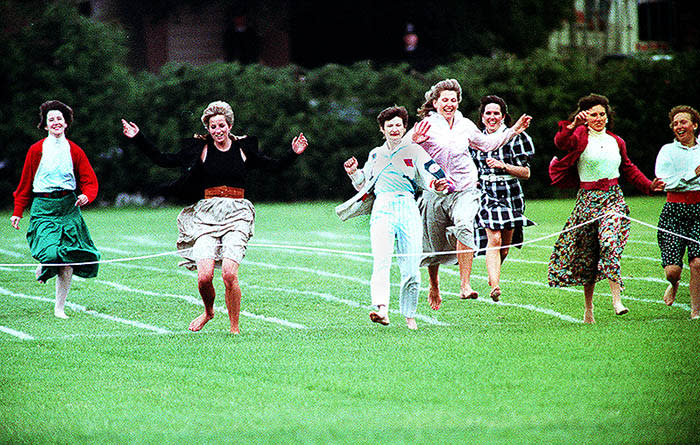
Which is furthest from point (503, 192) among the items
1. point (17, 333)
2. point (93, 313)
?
point (17, 333)

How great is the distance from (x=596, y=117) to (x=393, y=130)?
179 centimetres

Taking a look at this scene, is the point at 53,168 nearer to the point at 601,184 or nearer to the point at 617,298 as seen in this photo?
the point at 601,184

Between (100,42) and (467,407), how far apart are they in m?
25.1

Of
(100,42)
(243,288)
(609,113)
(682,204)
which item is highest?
(100,42)

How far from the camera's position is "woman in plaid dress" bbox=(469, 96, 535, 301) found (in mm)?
11820

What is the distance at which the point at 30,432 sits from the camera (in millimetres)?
6465

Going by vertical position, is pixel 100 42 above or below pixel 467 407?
above

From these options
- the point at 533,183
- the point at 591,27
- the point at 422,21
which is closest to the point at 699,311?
the point at 533,183

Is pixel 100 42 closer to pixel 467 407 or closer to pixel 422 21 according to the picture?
pixel 422 21

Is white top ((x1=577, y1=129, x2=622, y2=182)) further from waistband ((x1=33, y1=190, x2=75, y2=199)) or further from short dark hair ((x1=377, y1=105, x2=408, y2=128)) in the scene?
waistband ((x1=33, y1=190, x2=75, y2=199))

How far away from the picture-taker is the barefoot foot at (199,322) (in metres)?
10.1

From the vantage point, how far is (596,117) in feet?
33.8

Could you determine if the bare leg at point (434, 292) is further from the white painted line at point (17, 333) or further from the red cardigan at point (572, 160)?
the white painted line at point (17, 333)

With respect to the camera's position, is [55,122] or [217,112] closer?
[217,112]
